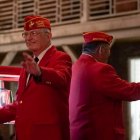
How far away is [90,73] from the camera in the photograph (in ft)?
10.4

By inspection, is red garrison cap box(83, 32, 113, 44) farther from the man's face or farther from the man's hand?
the man's hand

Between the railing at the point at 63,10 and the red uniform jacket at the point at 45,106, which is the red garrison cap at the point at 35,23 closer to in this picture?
the red uniform jacket at the point at 45,106

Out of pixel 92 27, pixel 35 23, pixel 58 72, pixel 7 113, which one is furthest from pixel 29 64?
pixel 92 27

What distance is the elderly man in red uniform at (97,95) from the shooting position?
119 inches

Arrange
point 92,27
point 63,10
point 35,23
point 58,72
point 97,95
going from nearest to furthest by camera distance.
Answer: point 58,72
point 35,23
point 97,95
point 92,27
point 63,10

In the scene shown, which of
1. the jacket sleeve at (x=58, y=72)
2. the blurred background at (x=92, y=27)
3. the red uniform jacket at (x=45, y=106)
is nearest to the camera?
the jacket sleeve at (x=58, y=72)

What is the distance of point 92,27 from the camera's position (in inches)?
316

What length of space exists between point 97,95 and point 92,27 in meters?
5.00

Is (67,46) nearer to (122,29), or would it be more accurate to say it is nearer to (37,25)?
(122,29)

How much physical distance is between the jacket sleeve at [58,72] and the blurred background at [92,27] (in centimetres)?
483

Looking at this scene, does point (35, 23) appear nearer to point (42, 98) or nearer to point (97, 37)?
point (42, 98)

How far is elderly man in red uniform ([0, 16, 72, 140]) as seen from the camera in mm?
2633

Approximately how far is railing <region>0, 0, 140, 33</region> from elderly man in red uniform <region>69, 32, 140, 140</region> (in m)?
4.37

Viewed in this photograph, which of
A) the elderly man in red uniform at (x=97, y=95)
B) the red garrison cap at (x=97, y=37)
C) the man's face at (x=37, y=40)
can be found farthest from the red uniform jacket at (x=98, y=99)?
the man's face at (x=37, y=40)
